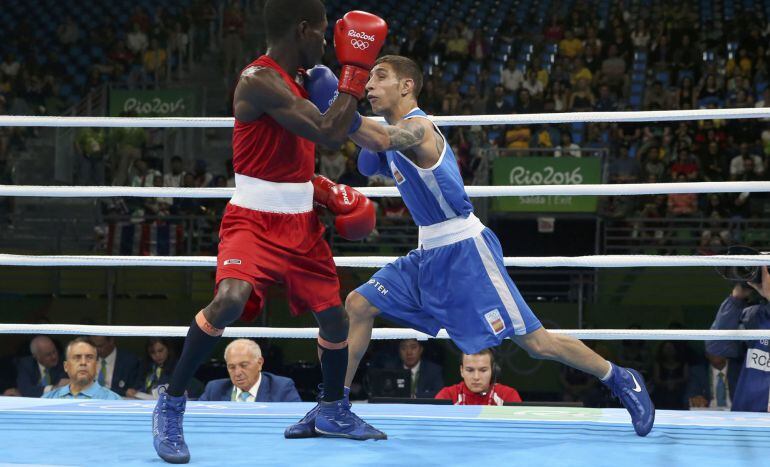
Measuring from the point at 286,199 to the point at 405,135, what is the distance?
39cm

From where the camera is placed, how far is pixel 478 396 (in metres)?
4.46

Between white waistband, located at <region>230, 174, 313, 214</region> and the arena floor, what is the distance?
0.65m

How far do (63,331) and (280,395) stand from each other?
1008 mm

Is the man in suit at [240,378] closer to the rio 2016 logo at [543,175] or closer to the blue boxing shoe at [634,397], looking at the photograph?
the blue boxing shoe at [634,397]

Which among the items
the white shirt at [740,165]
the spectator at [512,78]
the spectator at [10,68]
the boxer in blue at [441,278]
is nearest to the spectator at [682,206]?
the white shirt at [740,165]

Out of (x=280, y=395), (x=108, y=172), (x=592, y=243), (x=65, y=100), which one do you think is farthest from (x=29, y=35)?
(x=280, y=395)

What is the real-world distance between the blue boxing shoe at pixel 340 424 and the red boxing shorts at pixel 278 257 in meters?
0.31

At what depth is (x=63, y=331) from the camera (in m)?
3.39

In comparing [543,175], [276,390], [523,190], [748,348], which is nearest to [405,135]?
[523,190]

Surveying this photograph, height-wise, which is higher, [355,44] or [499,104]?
[499,104]

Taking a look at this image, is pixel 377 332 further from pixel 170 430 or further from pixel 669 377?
pixel 669 377

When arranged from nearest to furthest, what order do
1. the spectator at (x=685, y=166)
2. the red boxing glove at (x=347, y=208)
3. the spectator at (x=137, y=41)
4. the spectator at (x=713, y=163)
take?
the red boxing glove at (x=347, y=208), the spectator at (x=685, y=166), the spectator at (x=713, y=163), the spectator at (x=137, y=41)

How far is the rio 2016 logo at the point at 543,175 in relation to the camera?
344 inches

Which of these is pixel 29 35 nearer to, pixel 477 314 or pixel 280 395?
pixel 280 395
